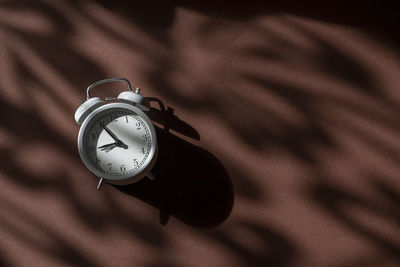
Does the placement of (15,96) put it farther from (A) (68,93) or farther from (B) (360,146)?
(B) (360,146)

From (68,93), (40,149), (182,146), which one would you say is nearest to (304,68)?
(182,146)

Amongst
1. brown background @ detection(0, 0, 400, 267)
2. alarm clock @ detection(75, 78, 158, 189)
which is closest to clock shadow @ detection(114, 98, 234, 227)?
brown background @ detection(0, 0, 400, 267)

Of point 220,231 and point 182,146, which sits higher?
point 182,146

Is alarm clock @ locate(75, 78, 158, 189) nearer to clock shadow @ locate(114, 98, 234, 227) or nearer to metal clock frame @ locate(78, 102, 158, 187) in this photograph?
metal clock frame @ locate(78, 102, 158, 187)

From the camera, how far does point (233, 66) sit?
3.81 feet

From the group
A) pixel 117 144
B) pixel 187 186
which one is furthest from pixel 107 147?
pixel 187 186

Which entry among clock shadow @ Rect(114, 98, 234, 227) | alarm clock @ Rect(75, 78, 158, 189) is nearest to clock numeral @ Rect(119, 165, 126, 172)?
alarm clock @ Rect(75, 78, 158, 189)

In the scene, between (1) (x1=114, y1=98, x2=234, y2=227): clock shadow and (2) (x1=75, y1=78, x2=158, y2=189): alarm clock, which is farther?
(1) (x1=114, y1=98, x2=234, y2=227): clock shadow

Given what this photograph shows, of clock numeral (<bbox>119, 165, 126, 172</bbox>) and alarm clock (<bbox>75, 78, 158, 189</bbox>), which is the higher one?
alarm clock (<bbox>75, 78, 158, 189</bbox>)

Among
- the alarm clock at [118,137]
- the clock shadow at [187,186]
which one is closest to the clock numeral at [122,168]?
the alarm clock at [118,137]

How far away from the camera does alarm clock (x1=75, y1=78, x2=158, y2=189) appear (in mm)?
1041

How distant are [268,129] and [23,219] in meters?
0.90

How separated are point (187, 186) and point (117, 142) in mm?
285

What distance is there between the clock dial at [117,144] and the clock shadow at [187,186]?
0.38ft
